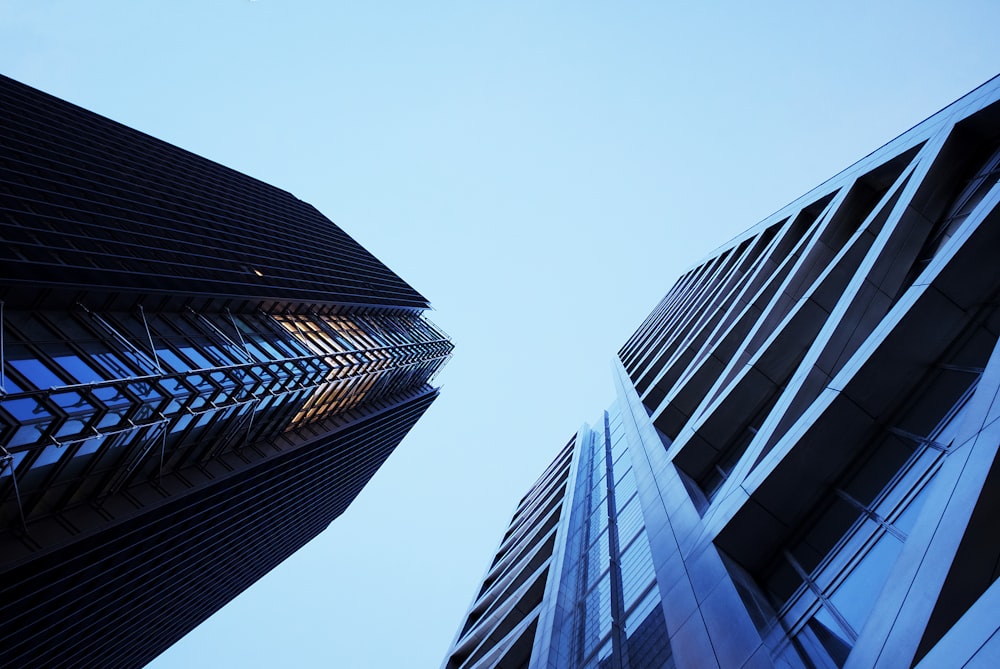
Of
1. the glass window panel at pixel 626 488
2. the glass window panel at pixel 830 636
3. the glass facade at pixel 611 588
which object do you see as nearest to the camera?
the glass window panel at pixel 830 636

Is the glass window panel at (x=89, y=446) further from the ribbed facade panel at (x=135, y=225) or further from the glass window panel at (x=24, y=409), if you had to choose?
the ribbed facade panel at (x=135, y=225)

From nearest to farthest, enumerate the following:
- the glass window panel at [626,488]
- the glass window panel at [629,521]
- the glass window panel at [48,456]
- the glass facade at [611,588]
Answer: the glass facade at [611,588], the glass window panel at [48,456], the glass window panel at [629,521], the glass window panel at [626,488]

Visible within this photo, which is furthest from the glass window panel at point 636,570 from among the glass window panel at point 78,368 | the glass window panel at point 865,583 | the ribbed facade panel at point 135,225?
the ribbed facade panel at point 135,225

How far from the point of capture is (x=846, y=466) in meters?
11.4

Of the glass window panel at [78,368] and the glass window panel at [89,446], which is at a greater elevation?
the glass window panel at [78,368]

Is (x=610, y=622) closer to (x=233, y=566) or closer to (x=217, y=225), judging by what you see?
(x=217, y=225)

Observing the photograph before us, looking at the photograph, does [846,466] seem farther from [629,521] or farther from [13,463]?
[13,463]

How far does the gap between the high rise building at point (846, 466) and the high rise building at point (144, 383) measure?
16593 millimetres

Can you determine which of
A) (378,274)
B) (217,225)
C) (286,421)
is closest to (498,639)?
(286,421)

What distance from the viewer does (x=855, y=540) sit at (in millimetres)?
10203

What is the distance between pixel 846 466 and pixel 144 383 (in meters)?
23.9

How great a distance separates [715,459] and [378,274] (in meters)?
62.1

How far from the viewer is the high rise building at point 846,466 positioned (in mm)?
7078

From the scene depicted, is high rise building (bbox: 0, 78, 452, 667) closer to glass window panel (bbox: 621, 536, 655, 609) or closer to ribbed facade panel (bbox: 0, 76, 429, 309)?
ribbed facade panel (bbox: 0, 76, 429, 309)
